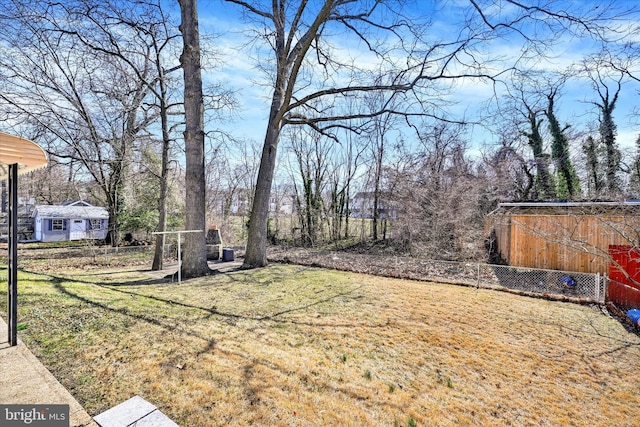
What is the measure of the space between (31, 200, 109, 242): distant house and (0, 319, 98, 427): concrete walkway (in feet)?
71.0

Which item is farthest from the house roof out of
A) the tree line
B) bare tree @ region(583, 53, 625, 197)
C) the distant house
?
bare tree @ region(583, 53, 625, 197)

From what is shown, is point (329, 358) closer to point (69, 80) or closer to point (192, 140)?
point (192, 140)

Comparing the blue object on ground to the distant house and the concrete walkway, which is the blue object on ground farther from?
the distant house

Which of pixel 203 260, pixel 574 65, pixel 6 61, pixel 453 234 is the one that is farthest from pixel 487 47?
pixel 6 61

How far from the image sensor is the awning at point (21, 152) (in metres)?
2.65

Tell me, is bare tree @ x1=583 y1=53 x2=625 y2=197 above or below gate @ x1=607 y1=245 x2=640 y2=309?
above

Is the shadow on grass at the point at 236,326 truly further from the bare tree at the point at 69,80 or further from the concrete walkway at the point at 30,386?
Result: the bare tree at the point at 69,80

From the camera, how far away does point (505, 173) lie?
15680 millimetres

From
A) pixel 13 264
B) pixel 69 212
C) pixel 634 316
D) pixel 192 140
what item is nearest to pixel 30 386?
pixel 13 264

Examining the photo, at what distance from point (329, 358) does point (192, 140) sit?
6396mm

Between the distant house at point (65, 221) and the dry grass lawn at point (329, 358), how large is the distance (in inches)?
811

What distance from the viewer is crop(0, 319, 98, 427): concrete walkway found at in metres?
2.07

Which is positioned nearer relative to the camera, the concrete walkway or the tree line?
the concrete walkway

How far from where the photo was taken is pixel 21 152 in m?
2.94
